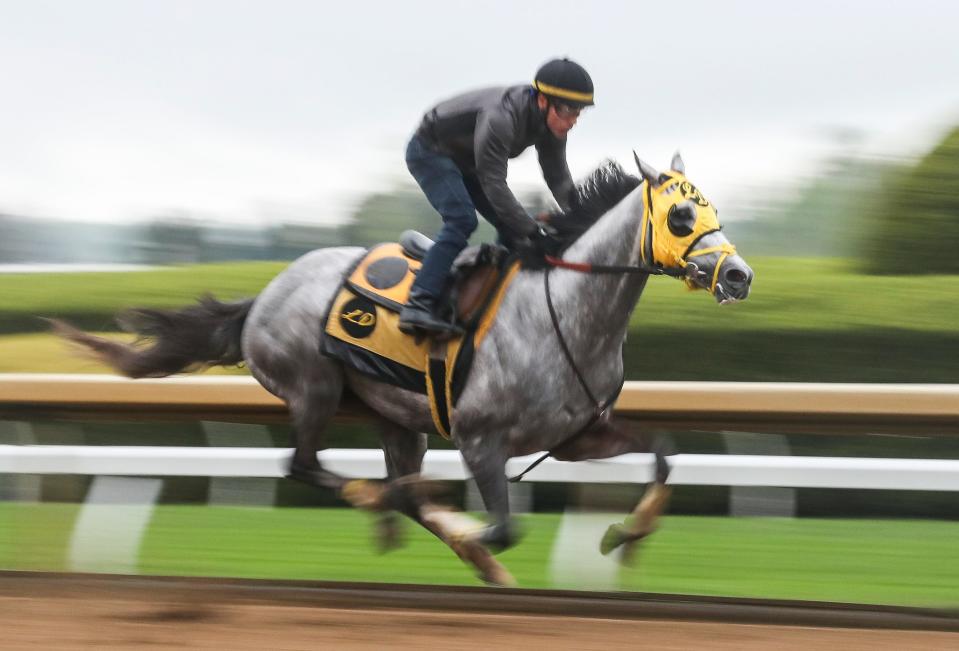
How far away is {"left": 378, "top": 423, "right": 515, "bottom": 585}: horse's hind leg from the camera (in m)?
4.70

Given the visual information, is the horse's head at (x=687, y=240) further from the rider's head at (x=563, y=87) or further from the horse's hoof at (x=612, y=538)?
the horse's hoof at (x=612, y=538)

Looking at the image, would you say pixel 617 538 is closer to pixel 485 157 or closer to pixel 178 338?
pixel 485 157

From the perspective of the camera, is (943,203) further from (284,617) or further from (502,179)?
(284,617)

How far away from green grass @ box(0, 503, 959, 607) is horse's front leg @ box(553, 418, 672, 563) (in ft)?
0.96

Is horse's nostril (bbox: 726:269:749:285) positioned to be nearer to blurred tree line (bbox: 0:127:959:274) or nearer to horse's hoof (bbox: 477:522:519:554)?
horse's hoof (bbox: 477:522:519:554)

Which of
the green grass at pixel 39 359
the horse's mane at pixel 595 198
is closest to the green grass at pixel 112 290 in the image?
the green grass at pixel 39 359

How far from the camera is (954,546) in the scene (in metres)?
5.81

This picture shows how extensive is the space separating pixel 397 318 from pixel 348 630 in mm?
1175

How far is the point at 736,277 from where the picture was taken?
4164mm

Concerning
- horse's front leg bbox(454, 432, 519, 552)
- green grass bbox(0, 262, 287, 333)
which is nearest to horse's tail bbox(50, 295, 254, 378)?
horse's front leg bbox(454, 432, 519, 552)

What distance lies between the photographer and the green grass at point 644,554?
5.13 meters

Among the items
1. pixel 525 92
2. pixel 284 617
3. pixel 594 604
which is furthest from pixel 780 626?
pixel 525 92

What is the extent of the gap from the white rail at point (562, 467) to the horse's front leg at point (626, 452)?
0.08 meters

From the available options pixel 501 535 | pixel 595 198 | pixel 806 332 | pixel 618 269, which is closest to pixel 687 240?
pixel 618 269
